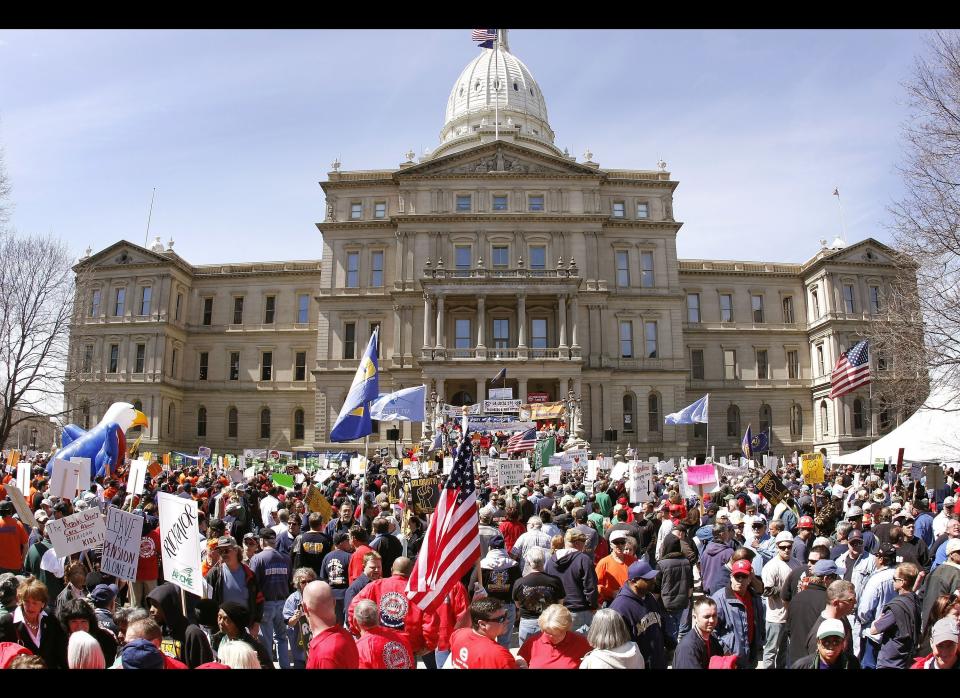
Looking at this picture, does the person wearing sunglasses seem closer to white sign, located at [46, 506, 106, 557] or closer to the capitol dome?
white sign, located at [46, 506, 106, 557]

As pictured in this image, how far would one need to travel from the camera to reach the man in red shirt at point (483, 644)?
17.5 feet

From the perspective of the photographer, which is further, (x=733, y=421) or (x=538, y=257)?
(x=733, y=421)

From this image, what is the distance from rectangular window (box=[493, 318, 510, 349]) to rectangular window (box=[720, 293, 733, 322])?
1940 centimetres

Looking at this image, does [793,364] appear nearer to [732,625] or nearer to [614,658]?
[732,625]

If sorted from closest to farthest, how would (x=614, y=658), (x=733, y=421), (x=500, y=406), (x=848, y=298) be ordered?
1. (x=614, y=658)
2. (x=500, y=406)
3. (x=848, y=298)
4. (x=733, y=421)

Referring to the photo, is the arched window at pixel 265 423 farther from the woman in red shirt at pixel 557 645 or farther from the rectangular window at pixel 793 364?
the woman in red shirt at pixel 557 645

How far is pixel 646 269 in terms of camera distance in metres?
54.8

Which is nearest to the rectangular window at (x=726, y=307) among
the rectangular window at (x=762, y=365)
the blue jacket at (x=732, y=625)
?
the rectangular window at (x=762, y=365)

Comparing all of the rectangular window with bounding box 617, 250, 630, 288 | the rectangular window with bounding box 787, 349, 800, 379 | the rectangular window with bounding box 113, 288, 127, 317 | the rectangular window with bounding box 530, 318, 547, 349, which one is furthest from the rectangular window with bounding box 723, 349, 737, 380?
the rectangular window with bounding box 113, 288, 127, 317

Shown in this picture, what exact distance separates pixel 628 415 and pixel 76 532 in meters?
45.2

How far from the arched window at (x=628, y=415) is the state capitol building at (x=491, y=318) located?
0.10 meters

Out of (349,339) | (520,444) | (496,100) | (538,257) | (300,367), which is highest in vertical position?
(496,100)

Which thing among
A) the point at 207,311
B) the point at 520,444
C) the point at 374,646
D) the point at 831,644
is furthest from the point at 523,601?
the point at 207,311
